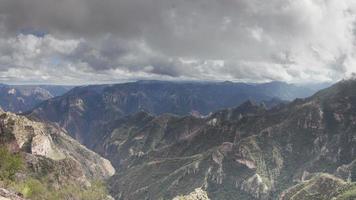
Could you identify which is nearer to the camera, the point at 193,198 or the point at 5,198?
the point at 193,198
